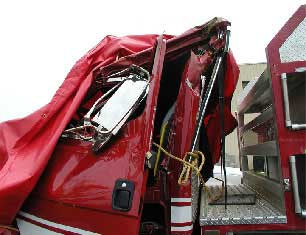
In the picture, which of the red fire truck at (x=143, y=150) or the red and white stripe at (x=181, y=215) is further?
the red and white stripe at (x=181, y=215)

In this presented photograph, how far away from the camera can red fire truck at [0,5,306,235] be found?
7.46 ft

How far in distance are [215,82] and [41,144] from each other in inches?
55.8

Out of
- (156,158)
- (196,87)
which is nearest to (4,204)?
(156,158)

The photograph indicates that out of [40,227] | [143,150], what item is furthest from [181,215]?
[40,227]

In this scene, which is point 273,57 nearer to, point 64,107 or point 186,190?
point 186,190

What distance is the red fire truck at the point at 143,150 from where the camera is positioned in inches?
89.5

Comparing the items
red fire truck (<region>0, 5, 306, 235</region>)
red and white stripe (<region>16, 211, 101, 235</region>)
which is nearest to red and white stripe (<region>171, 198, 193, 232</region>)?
red fire truck (<region>0, 5, 306, 235</region>)

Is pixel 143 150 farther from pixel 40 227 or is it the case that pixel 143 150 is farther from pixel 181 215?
pixel 40 227

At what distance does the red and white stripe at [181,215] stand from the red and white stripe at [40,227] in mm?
529

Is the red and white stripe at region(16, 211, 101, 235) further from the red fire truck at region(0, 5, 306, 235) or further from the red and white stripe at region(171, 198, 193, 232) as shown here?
the red and white stripe at region(171, 198, 193, 232)

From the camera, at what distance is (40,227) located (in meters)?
2.54

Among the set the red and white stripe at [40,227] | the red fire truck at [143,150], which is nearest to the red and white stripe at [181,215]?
the red fire truck at [143,150]

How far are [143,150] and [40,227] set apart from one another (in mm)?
968

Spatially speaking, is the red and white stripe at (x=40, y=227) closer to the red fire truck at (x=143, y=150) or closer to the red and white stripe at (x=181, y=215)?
the red fire truck at (x=143, y=150)
